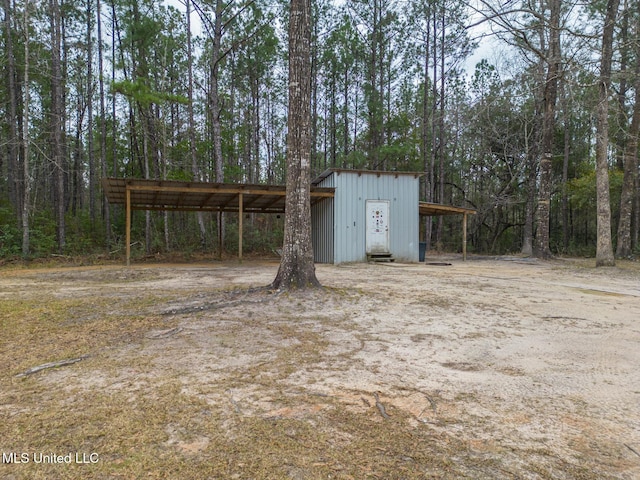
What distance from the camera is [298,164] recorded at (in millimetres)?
5684

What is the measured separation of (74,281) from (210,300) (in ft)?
14.7

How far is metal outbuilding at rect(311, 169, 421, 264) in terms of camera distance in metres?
12.6

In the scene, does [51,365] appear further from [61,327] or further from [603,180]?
[603,180]

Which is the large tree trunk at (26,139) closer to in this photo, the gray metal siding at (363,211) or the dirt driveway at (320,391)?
the dirt driveway at (320,391)

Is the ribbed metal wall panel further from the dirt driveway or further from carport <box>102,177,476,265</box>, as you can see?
the dirt driveway

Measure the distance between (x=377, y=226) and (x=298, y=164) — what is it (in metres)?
7.77

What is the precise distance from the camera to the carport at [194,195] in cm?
1086

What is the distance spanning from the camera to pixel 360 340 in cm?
349

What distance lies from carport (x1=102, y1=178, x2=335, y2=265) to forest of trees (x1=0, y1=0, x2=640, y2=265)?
2.54 metres

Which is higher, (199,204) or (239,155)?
(239,155)

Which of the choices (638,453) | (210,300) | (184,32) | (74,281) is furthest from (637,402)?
(184,32)

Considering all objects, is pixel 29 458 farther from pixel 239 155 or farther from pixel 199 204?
pixel 239 155

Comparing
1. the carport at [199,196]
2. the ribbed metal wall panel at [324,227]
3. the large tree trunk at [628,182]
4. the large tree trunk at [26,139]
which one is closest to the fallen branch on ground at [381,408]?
the carport at [199,196]

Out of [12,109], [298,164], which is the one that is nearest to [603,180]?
[298,164]
